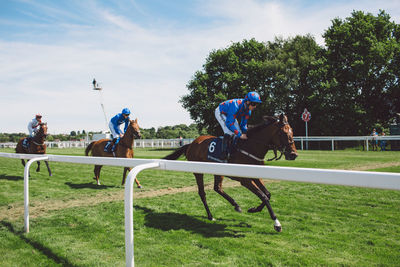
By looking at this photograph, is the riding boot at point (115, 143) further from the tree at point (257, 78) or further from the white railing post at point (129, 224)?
the tree at point (257, 78)

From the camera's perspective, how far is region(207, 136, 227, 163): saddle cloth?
16.2 ft

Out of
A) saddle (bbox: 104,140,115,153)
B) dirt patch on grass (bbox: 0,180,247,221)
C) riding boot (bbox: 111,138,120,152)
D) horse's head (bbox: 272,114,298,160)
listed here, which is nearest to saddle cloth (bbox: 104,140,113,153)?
saddle (bbox: 104,140,115,153)

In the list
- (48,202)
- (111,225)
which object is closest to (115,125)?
(48,202)

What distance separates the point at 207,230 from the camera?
391 centimetres

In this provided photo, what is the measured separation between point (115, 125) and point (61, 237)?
5.41 meters

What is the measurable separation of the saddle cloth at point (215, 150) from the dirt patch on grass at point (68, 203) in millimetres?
2091

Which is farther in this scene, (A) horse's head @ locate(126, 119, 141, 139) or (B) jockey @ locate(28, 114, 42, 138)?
(B) jockey @ locate(28, 114, 42, 138)

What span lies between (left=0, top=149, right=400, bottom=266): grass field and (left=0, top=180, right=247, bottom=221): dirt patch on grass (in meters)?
0.02

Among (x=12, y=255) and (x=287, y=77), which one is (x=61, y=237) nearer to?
(x=12, y=255)

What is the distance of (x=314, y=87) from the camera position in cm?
2586

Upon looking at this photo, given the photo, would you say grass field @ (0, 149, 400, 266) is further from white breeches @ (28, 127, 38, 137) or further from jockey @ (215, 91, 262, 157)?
white breeches @ (28, 127, 38, 137)

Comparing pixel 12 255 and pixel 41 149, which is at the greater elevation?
pixel 41 149

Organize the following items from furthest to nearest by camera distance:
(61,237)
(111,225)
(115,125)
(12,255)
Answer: (115,125) → (111,225) → (61,237) → (12,255)

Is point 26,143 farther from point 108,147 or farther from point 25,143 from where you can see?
point 108,147
